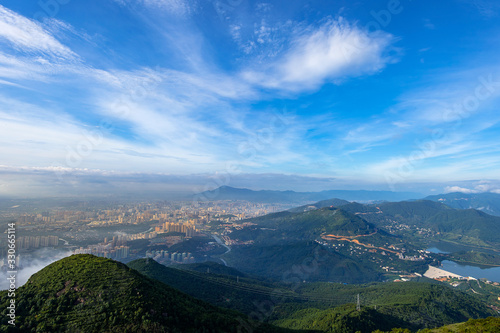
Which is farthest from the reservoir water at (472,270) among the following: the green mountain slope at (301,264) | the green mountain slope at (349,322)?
the green mountain slope at (349,322)

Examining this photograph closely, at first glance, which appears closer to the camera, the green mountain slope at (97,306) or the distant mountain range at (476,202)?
the green mountain slope at (97,306)

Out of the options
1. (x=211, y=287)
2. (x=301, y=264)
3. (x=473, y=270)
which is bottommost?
(x=473, y=270)

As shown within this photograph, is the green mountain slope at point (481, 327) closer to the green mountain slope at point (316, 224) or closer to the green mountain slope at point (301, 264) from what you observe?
the green mountain slope at point (301, 264)

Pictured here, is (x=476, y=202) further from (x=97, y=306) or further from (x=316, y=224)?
(x=97, y=306)

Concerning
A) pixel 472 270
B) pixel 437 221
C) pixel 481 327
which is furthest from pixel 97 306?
pixel 437 221

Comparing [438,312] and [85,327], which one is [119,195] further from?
[438,312]

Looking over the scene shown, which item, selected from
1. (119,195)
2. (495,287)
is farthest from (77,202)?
(495,287)

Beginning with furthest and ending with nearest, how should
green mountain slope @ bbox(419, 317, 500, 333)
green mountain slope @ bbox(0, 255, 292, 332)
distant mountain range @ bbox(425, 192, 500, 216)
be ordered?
1. distant mountain range @ bbox(425, 192, 500, 216)
2. green mountain slope @ bbox(419, 317, 500, 333)
3. green mountain slope @ bbox(0, 255, 292, 332)

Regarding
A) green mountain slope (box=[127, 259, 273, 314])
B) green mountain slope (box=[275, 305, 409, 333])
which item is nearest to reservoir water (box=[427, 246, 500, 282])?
green mountain slope (box=[275, 305, 409, 333])

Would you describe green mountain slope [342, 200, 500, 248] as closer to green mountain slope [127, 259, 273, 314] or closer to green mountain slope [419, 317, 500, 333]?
green mountain slope [127, 259, 273, 314]
